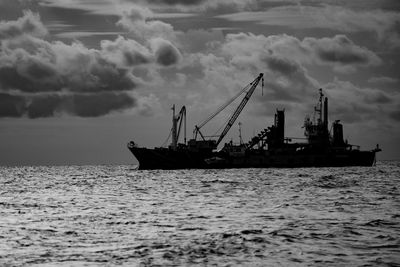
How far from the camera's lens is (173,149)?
194250mm

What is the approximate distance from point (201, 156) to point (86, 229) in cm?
15959

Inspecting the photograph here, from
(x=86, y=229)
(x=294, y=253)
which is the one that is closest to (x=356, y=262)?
(x=294, y=253)

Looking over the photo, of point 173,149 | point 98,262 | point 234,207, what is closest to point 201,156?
point 173,149

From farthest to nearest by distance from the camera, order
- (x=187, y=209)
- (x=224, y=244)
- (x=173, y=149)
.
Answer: (x=173, y=149), (x=187, y=209), (x=224, y=244)

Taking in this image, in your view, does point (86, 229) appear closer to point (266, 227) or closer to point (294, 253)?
point (266, 227)

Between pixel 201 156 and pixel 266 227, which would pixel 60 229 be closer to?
pixel 266 227

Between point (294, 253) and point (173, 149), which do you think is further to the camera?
point (173, 149)

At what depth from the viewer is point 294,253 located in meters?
27.5

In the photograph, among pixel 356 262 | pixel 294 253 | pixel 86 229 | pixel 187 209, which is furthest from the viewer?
pixel 187 209

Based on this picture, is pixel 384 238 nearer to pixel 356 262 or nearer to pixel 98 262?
pixel 356 262

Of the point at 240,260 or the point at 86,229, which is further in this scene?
the point at 86,229

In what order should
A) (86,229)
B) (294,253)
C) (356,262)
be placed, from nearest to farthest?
(356,262) < (294,253) < (86,229)

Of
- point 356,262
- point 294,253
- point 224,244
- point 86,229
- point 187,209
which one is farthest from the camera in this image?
point 187,209

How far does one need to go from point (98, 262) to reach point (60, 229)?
12.6 m
